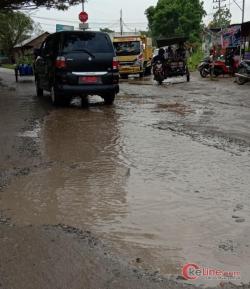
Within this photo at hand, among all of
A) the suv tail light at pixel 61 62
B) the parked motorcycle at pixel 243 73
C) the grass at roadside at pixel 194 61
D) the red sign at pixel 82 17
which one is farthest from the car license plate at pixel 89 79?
the grass at roadside at pixel 194 61

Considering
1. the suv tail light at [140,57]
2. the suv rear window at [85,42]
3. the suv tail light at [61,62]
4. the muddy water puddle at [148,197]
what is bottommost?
the muddy water puddle at [148,197]

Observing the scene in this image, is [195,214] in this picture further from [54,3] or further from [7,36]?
[7,36]

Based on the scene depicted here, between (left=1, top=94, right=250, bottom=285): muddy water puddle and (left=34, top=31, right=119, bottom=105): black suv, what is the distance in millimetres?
3780

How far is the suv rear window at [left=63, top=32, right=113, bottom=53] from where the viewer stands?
471 inches

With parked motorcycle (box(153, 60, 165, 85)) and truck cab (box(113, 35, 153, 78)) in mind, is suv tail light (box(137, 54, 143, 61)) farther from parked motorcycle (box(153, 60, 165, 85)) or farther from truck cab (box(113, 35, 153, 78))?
parked motorcycle (box(153, 60, 165, 85))

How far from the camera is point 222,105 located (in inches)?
513

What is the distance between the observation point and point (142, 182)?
18.5 feet

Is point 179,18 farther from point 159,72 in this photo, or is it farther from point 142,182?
point 142,182

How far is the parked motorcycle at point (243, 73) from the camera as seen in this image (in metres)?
20.5

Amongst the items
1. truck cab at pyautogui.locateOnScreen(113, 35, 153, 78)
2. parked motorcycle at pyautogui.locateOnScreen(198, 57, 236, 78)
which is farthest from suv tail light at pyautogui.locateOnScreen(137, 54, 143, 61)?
parked motorcycle at pyautogui.locateOnScreen(198, 57, 236, 78)

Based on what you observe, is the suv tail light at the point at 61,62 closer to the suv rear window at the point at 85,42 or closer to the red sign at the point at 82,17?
the suv rear window at the point at 85,42

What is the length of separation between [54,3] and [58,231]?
18641 mm

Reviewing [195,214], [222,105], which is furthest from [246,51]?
[195,214]

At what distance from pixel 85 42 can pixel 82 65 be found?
58cm
